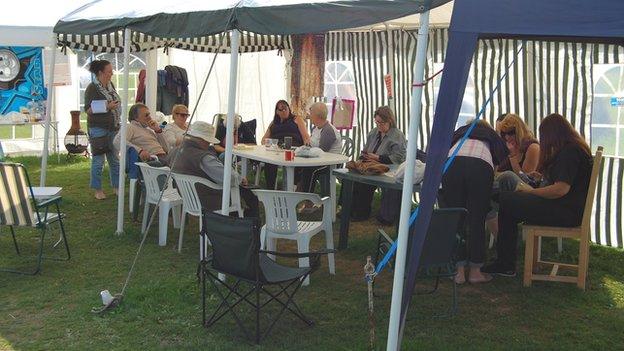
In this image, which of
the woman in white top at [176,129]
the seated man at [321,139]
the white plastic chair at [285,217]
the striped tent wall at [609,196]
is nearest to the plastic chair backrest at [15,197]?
the white plastic chair at [285,217]

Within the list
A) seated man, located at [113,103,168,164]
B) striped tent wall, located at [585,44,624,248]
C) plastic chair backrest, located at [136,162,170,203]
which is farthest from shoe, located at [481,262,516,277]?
seated man, located at [113,103,168,164]

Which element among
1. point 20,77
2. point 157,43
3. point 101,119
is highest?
point 157,43

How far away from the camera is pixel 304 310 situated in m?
4.39

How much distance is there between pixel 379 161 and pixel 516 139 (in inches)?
46.6

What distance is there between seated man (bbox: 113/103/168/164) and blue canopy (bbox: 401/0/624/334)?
4.12m

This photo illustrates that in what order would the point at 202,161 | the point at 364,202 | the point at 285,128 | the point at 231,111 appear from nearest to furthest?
the point at 231,111 → the point at 202,161 → the point at 364,202 → the point at 285,128

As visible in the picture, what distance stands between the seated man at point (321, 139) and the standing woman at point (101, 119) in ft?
7.02

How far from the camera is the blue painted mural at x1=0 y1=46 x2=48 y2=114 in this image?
34.3 feet

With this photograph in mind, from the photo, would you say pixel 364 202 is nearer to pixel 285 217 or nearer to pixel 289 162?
pixel 289 162

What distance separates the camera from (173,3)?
17.6 ft

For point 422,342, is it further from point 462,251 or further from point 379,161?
point 379,161

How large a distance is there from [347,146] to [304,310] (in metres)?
4.61

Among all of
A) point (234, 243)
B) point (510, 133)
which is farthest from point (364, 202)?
point (234, 243)

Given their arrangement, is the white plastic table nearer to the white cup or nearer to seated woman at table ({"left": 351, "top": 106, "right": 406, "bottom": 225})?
seated woman at table ({"left": 351, "top": 106, "right": 406, "bottom": 225})
